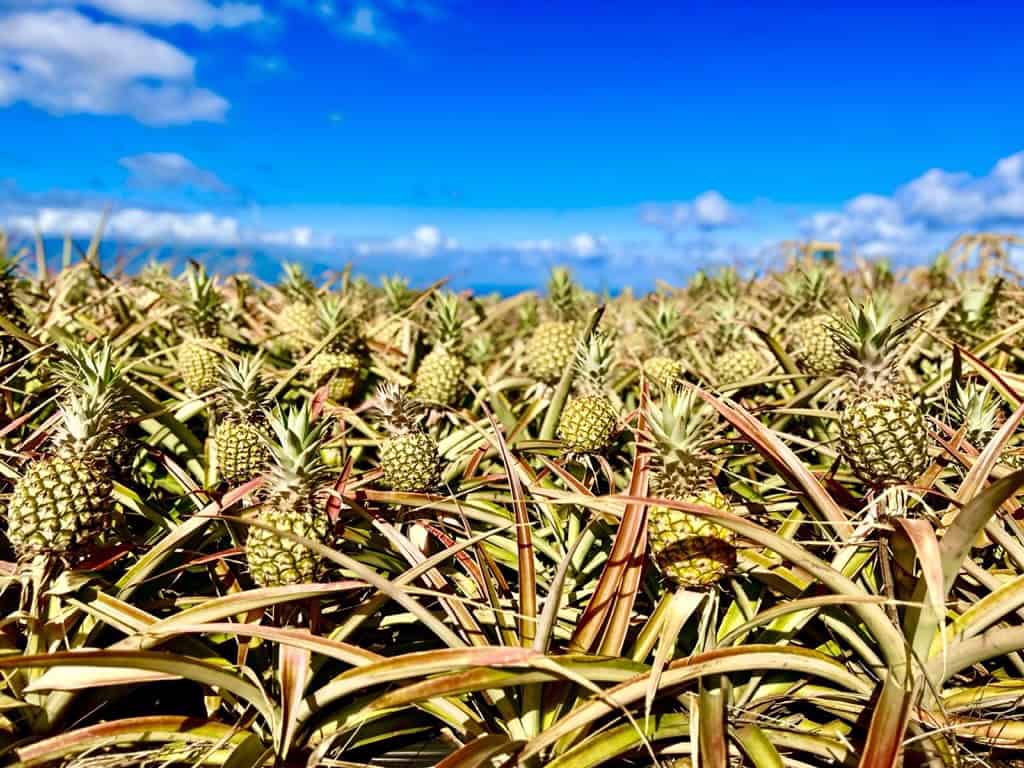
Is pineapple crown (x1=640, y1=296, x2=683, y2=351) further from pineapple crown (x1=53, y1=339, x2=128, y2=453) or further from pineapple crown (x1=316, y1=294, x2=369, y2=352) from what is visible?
pineapple crown (x1=53, y1=339, x2=128, y2=453)

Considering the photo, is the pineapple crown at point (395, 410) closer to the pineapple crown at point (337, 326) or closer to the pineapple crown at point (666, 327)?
the pineapple crown at point (337, 326)

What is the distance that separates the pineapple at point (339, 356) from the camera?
329 centimetres

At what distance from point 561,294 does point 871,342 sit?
308 cm

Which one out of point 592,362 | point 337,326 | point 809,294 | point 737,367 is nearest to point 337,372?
point 337,326

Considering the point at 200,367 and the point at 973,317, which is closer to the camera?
the point at 200,367

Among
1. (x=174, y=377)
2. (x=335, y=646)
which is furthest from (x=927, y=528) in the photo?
(x=174, y=377)

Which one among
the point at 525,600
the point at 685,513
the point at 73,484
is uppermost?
the point at 73,484

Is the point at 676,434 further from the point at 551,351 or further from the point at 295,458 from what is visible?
the point at 551,351

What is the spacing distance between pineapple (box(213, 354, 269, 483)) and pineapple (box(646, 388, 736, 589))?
1.27 metres

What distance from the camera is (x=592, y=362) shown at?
8.89 ft

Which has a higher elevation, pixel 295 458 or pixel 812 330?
pixel 812 330

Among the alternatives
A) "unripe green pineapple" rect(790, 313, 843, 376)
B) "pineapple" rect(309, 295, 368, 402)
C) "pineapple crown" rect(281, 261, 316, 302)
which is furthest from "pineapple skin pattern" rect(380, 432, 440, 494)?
"pineapple crown" rect(281, 261, 316, 302)

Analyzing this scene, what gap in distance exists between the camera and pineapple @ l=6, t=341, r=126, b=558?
173 centimetres

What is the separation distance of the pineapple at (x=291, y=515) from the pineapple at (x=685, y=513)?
2.92ft
